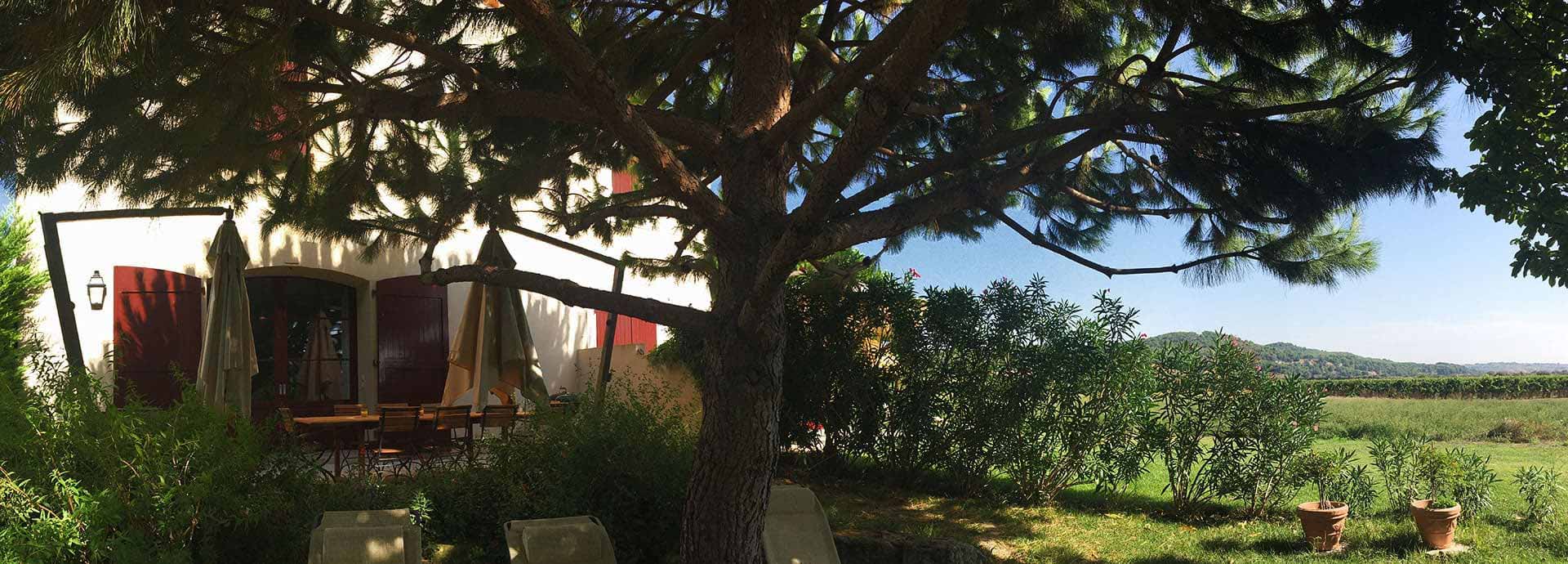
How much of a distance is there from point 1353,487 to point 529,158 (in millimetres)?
6016

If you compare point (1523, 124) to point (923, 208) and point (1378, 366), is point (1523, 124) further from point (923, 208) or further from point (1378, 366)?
point (1378, 366)

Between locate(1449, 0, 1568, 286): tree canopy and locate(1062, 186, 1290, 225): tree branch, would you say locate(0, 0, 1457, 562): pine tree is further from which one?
locate(1449, 0, 1568, 286): tree canopy

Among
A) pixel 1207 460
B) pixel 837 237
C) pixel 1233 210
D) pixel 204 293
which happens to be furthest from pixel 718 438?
pixel 204 293

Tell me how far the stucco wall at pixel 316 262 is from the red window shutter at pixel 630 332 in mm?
122

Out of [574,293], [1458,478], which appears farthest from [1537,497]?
[574,293]

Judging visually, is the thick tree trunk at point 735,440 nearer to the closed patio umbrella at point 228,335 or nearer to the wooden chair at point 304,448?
the wooden chair at point 304,448

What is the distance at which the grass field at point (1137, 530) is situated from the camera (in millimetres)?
5973

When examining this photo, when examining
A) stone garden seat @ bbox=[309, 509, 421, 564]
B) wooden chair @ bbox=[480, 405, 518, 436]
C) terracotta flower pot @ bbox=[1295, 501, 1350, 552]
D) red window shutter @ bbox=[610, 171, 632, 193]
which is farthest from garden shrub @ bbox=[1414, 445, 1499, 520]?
red window shutter @ bbox=[610, 171, 632, 193]

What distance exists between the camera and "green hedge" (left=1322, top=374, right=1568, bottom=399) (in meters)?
13.7

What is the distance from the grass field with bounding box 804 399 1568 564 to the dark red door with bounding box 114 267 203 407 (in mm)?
5915

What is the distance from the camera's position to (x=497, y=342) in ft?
21.1

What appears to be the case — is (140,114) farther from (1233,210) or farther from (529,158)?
(1233,210)

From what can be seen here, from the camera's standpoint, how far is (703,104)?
264 inches

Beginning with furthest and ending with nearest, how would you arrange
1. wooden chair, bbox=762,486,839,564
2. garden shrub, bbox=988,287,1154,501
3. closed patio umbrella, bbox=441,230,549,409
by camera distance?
garden shrub, bbox=988,287,1154,501 < closed patio umbrella, bbox=441,230,549,409 < wooden chair, bbox=762,486,839,564
